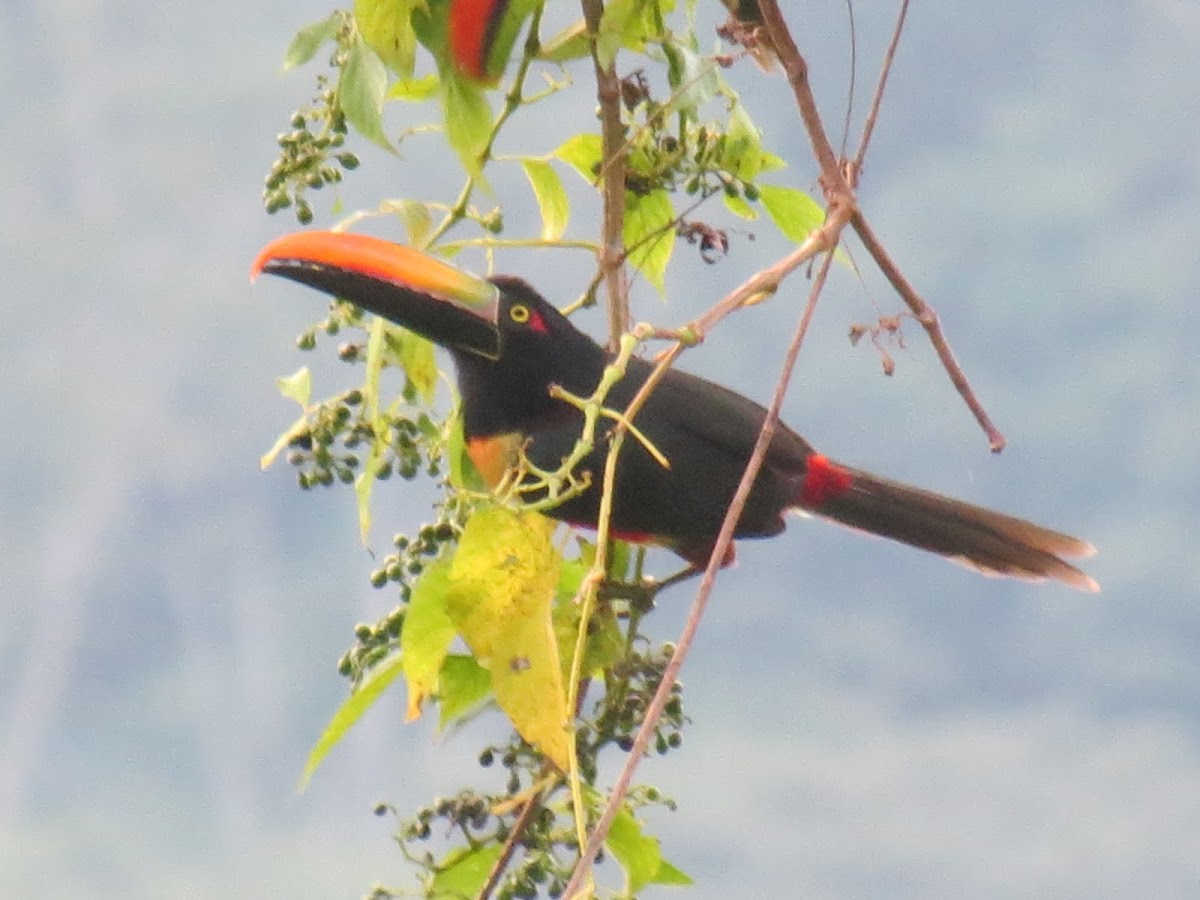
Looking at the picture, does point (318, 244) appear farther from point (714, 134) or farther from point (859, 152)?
point (859, 152)

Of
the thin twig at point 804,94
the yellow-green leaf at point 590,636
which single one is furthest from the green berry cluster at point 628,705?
the thin twig at point 804,94

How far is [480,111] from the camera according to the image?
1734mm

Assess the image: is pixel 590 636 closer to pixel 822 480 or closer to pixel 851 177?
pixel 851 177

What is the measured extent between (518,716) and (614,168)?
0.69 m

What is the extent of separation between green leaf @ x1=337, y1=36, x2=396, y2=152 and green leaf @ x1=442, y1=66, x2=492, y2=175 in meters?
0.06

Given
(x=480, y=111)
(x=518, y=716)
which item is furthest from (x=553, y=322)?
(x=518, y=716)

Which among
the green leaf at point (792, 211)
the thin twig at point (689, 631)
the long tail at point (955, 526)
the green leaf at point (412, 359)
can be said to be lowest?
the thin twig at point (689, 631)

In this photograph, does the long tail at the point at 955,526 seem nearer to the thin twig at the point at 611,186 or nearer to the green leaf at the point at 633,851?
the thin twig at the point at 611,186

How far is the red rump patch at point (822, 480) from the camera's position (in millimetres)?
2551

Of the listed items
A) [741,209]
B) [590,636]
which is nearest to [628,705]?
[590,636]

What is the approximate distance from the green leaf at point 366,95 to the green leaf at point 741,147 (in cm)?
42

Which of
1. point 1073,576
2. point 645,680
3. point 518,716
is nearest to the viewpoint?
point 518,716

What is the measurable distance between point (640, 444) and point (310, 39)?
0.75 meters

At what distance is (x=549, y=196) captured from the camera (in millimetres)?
2068
